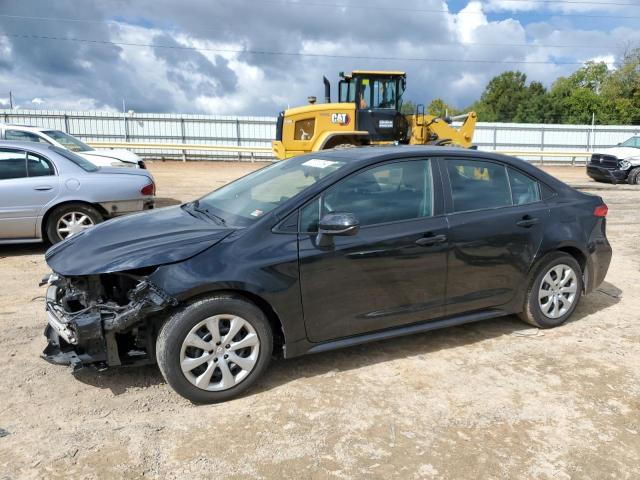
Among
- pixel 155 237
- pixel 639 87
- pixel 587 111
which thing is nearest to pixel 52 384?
pixel 155 237

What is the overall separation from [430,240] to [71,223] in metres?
5.11

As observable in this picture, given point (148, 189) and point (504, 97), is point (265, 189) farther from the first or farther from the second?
point (504, 97)

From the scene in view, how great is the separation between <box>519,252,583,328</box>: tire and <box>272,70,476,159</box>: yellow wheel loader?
9.83m

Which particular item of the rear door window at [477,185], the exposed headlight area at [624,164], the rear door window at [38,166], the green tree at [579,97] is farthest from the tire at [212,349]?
the green tree at [579,97]

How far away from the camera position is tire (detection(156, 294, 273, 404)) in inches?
122

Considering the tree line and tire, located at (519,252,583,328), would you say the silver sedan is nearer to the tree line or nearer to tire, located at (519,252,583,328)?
tire, located at (519,252,583,328)

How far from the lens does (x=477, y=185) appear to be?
13.8 feet

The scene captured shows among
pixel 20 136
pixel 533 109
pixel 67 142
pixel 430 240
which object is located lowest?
pixel 430 240

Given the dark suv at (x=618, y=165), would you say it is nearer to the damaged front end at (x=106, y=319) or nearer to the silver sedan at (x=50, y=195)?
the silver sedan at (x=50, y=195)

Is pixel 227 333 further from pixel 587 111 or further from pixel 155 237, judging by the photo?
pixel 587 111

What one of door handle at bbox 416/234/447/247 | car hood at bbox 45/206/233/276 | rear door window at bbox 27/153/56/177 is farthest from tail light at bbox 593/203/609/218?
rear door window at bbox 27/153/56/177

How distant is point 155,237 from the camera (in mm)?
3400

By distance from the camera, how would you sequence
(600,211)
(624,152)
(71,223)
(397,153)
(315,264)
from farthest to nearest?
(624,152)
(71,223)
(600,211)
(397,153)
(315,264)

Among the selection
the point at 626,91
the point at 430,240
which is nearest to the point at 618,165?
the point at 430,240
